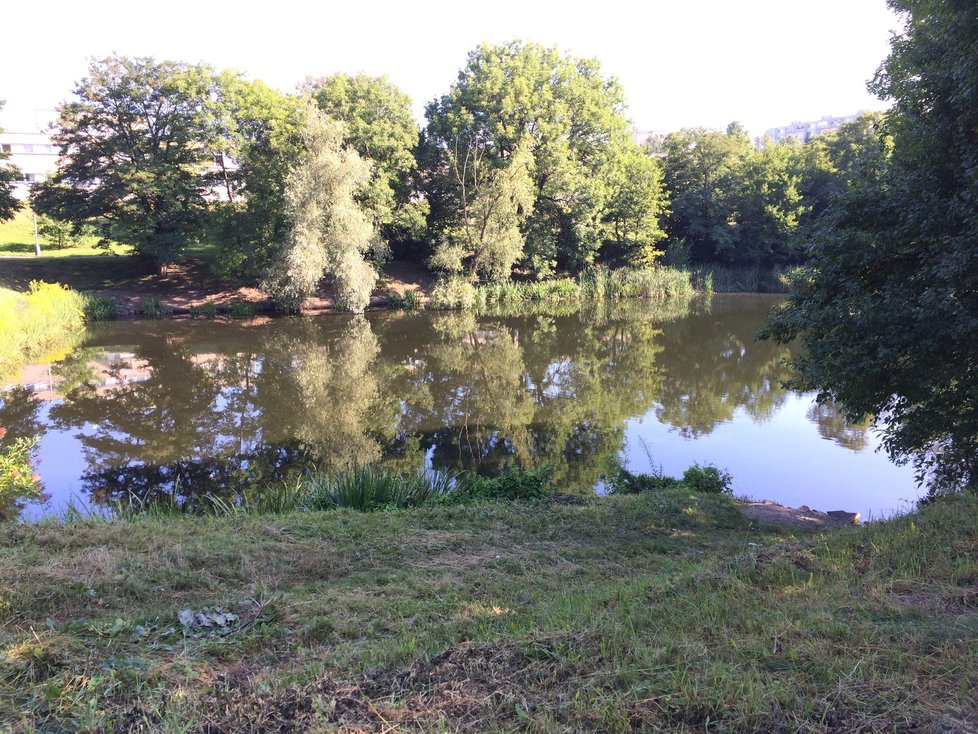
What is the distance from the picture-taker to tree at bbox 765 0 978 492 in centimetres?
669

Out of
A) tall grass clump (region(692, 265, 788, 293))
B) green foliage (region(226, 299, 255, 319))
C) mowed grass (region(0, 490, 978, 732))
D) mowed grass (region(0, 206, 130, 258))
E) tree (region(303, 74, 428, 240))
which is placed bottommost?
mowed grass (region(0, 490, 978, 732))

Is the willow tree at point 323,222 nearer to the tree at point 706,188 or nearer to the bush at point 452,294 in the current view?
the bush at point 452,294

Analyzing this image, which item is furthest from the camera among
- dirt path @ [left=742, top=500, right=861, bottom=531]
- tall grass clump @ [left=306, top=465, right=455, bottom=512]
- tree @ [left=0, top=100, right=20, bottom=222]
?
tree @ [left=0, top=100, right=20, bottom=222]

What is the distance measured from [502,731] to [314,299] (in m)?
29.4

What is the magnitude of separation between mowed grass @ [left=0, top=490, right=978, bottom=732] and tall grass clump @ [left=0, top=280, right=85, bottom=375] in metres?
16.1

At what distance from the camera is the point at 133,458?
438 inches

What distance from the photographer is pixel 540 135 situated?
36094 millimetres

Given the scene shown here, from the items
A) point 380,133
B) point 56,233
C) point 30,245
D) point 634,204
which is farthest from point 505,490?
point 30,245

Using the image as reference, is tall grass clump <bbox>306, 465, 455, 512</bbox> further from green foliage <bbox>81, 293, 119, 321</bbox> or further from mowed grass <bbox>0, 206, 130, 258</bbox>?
mowed grass <bbox>0, 206, 130, 258</bbox>

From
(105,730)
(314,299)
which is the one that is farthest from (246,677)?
(314,299)

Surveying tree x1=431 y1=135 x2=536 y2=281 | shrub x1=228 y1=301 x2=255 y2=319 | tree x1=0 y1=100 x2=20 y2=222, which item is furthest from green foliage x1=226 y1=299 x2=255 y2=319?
tree x1=431 y1=135 x2=536 y2=281

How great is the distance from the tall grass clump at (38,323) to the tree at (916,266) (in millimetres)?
19838

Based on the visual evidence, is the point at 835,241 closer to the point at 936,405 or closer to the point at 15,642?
the point at 936,405

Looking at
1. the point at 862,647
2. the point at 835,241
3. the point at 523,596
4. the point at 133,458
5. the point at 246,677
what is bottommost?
the point at 133,458
